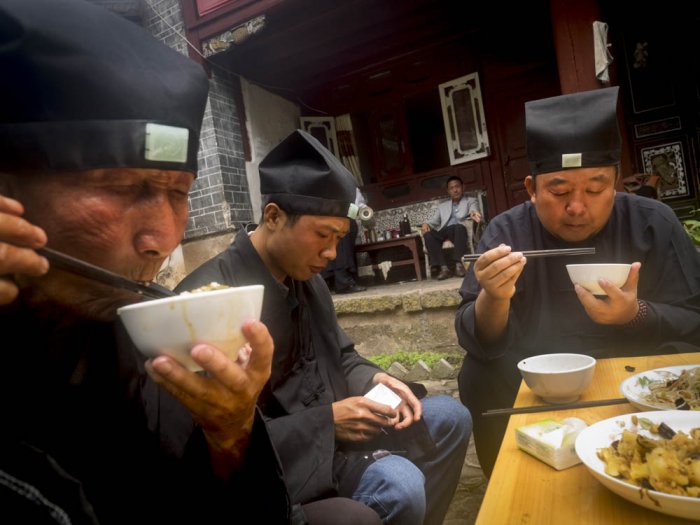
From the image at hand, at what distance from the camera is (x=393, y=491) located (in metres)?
1.63

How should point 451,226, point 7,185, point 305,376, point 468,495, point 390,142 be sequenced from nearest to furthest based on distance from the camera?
point 7,185 < point 305,376 < point 468,495 < point 451,226 < point 390,142

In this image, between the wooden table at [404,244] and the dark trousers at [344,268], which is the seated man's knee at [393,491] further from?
the wooden table at [404,244]

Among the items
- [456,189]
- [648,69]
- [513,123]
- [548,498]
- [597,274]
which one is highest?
[648,69]

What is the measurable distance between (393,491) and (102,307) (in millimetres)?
1234

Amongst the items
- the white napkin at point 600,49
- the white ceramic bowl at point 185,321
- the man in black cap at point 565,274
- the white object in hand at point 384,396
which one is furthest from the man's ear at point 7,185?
the white napkin at point 600,49

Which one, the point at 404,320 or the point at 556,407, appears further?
the point at 404,320

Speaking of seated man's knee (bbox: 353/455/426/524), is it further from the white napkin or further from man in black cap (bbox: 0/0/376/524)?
the white napkin

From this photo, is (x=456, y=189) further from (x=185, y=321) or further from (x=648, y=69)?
(x=185, y=321)

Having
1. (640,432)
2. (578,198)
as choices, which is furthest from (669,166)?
(640,432)

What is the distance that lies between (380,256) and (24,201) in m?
8.04

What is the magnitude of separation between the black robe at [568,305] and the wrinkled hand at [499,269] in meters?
0.32

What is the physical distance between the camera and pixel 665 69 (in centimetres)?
721

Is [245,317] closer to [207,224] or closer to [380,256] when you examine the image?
[207,224]

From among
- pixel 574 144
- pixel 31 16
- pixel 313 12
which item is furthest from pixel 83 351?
pixel 313 12
